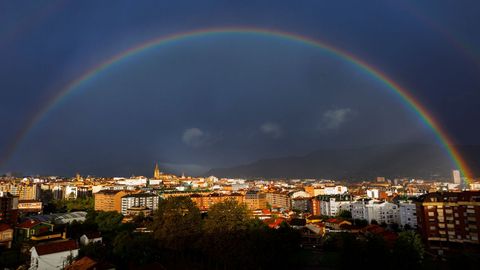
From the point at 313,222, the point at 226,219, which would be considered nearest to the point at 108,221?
the point at 226,219

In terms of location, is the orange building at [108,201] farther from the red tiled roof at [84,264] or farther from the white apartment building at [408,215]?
the white apartment building at [408,215]

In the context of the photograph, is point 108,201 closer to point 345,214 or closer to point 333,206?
point 333,206

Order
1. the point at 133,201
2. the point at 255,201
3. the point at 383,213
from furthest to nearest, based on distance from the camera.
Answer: the point at 255,201 < the point at 133,201 < the point at 383,213

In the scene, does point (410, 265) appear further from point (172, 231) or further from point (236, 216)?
point (172, 231)

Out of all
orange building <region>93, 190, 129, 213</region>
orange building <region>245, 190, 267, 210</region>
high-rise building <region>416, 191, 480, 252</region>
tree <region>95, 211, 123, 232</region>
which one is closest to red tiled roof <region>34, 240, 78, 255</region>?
tree <region>95, 211, 123, 232</region>

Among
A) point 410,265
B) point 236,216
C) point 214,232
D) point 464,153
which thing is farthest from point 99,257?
point 464,153

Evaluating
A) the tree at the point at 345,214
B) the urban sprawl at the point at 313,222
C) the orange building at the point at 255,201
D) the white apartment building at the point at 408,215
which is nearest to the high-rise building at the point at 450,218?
the urban sprawl at the point at 313,222

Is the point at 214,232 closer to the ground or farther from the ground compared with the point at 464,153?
closer to the ground
